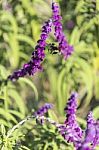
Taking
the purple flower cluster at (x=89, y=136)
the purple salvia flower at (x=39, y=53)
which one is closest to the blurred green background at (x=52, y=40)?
the purple salvia flower at (x=39, y=53)

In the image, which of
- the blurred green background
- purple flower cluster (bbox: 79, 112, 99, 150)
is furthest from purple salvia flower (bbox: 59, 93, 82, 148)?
the blurred green background

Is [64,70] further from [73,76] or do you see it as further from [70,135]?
[70,135]

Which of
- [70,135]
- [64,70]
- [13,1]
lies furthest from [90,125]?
[13,1]

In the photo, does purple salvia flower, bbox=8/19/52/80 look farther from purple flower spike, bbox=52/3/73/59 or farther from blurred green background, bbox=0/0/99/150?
blurred green background, bbox=0/0/99/150

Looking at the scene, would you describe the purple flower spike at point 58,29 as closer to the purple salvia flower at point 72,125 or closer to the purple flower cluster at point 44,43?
the purple flower cluster at point 44,43

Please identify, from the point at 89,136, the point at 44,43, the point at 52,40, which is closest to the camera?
the point at 89,136

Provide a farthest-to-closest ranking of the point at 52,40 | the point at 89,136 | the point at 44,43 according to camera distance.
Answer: the point at 52,40 < the point at 44,43 < the point at 89,136

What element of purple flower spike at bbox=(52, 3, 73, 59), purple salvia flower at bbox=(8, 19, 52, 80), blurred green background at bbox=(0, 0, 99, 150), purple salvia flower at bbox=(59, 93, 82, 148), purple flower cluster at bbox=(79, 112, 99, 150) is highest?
blurred green background at bbox=(0, 0, 99, 150)

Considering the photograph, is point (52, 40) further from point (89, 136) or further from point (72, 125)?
point (89, 136)

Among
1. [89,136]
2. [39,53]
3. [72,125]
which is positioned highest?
[39,53]

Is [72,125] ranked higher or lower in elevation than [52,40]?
lower

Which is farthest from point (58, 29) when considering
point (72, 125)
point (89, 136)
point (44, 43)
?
point (89, 136)

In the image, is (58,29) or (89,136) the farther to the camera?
(58,29)
